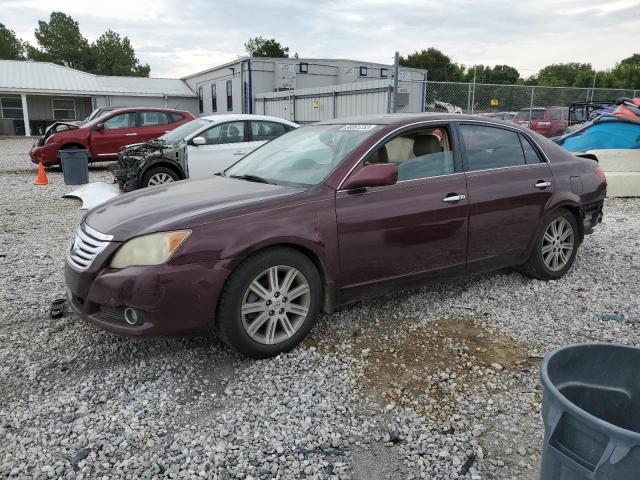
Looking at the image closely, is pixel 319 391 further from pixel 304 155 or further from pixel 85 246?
pixel 304 155

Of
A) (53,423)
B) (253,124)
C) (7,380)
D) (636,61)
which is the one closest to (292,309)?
(53,423)

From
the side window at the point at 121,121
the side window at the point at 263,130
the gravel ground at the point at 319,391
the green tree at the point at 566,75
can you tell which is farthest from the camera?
the green tree at the point at 566,75

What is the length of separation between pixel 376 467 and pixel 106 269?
1.93 metres

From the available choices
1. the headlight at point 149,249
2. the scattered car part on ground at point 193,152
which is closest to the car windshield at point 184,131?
the scattered car part on ground at point 193,152

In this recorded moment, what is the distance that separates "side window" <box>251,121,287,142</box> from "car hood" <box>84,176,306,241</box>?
602cm

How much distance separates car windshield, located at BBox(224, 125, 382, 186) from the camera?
12.6ft

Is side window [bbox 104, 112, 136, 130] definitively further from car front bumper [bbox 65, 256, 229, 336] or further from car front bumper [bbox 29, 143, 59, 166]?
car front bumper [bbox 65, 256, 229, 336]

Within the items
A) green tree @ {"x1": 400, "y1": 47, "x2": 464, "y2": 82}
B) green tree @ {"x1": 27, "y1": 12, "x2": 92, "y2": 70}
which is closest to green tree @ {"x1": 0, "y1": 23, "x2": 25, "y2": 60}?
green tree @ {"x1": 27, "y1": 12, "x2": 92, "y2": 70}

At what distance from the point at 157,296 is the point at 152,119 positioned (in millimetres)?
12005

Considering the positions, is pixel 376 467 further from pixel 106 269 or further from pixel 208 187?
pixel 208 187

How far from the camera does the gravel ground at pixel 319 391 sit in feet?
8.33

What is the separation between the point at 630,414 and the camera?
1987 millimetres

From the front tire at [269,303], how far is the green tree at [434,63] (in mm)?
73025

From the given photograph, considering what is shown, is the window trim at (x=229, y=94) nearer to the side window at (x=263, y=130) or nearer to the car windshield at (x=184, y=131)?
the car windshield at (x=184, y=131)
